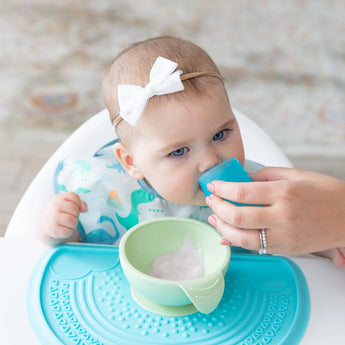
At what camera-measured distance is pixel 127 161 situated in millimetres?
1075

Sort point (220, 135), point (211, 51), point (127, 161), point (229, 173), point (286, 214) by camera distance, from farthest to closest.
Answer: point (211, 51) → point (127, 161) → point (220, 135) → point (229, 173) → point (286, 214)

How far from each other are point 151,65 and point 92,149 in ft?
1.41

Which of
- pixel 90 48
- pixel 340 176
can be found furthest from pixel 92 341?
pixel 90 48

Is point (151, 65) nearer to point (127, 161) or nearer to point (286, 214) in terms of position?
point (127, 161)

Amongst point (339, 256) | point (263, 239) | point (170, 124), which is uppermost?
point (170, 124)

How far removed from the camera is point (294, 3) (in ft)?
8.00

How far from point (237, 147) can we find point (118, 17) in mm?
1736

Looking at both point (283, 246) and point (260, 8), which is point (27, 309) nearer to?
point (283, 246)

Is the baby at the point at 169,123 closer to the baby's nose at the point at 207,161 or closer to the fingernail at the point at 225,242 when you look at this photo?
the baby's nose at the point at 207,161

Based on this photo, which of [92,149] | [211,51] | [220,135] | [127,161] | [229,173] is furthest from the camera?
[211,51]

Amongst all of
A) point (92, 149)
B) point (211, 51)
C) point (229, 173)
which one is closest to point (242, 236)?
point (229, 173)

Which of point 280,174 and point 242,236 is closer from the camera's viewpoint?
point 242,236

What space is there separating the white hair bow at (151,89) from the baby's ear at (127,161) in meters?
0.14

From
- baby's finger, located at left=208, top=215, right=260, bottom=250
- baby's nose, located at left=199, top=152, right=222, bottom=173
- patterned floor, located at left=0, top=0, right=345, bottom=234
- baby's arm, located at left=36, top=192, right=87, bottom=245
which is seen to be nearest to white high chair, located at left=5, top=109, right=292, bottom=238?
baby's arm, located at left=36, top=192, right=87, bottom=245
